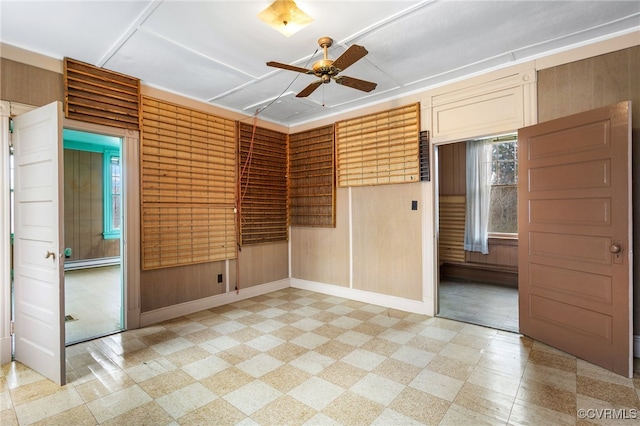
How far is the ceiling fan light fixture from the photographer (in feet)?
7.57

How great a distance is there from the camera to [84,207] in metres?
7.25

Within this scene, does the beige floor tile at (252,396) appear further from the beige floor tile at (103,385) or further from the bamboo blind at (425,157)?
the bamboo blind at (425,157)

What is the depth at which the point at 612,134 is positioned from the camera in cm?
259

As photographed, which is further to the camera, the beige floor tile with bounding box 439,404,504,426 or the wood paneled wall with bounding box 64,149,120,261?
the wood paneled wall with bounding box 64,149,120,261

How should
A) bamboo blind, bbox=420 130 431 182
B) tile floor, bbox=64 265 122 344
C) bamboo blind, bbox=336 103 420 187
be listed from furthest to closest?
1. bamboo blind, bbox=336 103 420 187
2. bamboo blind, bbox=420 130 431 182
3. tile floor, bbox=64 265 122 344

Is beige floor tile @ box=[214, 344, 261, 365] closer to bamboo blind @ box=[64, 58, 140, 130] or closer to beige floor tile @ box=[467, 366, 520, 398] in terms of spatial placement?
beige floor tile @ box=[467, 366, 520, 398]

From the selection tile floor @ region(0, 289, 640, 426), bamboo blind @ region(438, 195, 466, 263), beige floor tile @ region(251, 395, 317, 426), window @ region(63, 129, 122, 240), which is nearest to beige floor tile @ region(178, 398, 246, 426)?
tile floor @ region(0, 289, 640, 426)

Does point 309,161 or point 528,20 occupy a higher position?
point 528,20

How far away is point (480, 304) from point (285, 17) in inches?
175

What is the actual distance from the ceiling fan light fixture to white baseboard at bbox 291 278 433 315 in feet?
11.5

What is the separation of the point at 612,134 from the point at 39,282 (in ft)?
16.4

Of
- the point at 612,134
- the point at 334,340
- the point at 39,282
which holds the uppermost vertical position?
the point at 612,134

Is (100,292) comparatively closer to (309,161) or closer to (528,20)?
(309,161)

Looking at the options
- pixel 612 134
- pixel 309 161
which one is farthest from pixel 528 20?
pixel 309 161
